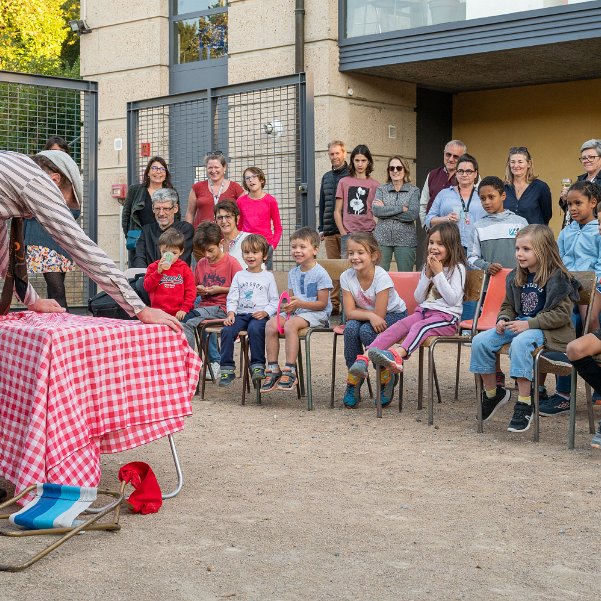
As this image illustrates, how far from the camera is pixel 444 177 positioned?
1042cm

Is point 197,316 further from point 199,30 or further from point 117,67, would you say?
point 117,67

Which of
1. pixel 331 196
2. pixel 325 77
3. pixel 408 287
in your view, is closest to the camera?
pixel 408 287

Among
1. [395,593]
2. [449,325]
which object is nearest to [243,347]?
[449,325]

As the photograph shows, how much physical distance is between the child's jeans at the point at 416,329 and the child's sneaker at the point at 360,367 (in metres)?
0.13

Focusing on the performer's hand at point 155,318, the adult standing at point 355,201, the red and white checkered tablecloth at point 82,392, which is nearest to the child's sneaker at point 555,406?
the red and white checkered tablecloth at point 82,392

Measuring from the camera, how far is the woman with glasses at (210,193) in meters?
10.6

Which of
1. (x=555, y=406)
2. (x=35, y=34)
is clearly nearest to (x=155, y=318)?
(x=555, y=406)

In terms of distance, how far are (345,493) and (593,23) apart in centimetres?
768

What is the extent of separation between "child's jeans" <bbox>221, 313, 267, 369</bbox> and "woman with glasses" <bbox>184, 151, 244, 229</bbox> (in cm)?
271

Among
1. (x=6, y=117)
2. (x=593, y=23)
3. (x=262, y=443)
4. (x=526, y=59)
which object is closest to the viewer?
(x=262, y=443)

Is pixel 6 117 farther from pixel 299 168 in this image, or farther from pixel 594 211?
pixel 594 211

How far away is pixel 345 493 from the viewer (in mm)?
4945

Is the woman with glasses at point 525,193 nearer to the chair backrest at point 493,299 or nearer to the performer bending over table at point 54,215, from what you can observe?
the chair backrest at point 493,299

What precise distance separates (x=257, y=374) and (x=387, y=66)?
638cm
